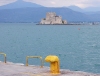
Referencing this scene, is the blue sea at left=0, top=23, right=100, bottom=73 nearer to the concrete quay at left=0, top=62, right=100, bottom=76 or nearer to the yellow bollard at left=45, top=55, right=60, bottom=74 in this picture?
the concrete quay at left=0, top=62, right=100, bottom=76

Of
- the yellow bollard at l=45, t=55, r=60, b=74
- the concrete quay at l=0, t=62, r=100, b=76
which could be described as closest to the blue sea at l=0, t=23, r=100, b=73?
the concrete quay at l=0, t=62, r=100, b=76

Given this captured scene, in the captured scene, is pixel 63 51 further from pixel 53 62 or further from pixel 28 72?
pixel 53 62

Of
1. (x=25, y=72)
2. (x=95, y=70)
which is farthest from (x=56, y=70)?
(x=95, y=70)

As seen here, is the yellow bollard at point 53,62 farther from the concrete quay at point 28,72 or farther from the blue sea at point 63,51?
the blue sea at point 63,51

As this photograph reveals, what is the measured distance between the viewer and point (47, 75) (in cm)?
1517

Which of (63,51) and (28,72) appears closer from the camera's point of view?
(28,72)

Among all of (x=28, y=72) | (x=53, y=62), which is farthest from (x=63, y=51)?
(x=53, y=62)

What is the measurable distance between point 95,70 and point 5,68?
1786 cm

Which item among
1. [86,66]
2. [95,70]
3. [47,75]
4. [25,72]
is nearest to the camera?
[47,75]

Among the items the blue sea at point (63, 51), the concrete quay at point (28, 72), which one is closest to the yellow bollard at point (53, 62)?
the concrete quay at point (28, 72)

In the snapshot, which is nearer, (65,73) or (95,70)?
(65,73)

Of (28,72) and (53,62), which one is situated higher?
(53,62)

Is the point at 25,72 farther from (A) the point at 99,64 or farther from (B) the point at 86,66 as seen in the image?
(A) the point at 99,64

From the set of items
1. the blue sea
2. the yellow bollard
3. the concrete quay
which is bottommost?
the blue sea
